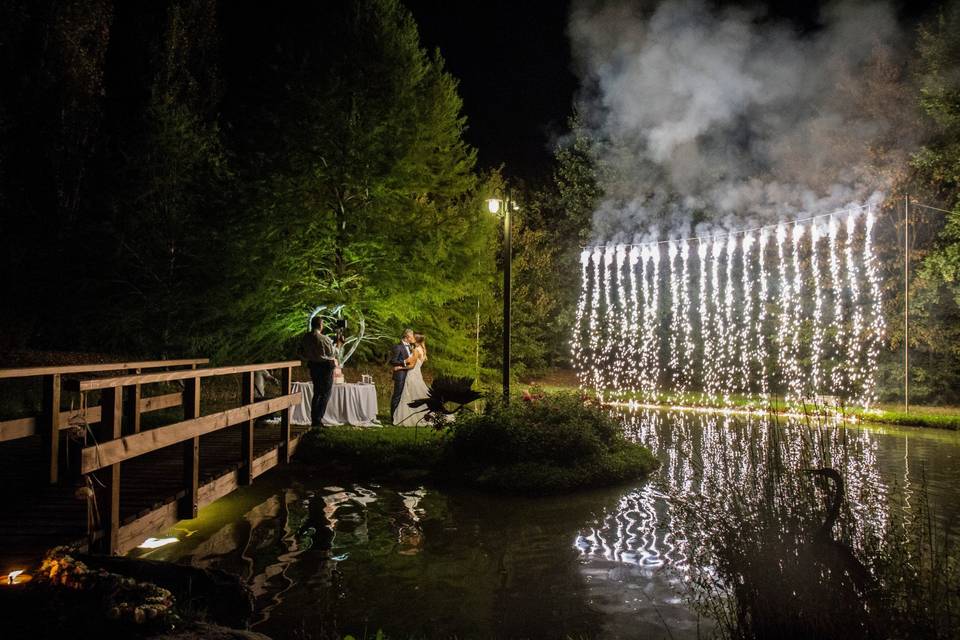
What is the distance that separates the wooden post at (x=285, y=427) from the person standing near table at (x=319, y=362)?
1378 millimetres

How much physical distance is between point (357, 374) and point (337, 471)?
43.7 feet

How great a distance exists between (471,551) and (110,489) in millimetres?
3019

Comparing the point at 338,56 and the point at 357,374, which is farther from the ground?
the point at 338,56

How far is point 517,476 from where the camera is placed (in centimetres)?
891

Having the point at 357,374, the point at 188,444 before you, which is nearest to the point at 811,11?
the point at 357,374

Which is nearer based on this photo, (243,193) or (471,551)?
(471,551)

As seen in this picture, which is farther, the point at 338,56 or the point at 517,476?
the point at 338,56

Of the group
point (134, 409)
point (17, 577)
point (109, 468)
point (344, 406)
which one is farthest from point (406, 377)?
point (17, 577)

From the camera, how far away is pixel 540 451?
9.60 metres

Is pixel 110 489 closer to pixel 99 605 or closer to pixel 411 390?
pixel 99 605

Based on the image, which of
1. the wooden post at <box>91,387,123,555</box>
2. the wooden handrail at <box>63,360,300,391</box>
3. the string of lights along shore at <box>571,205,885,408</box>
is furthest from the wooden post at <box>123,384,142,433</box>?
the string of lights along shore at <box>571,205,885,408</box>

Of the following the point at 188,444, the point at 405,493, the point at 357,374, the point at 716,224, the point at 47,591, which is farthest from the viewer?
the point at 716,224

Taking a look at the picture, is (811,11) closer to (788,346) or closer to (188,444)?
(788,346)

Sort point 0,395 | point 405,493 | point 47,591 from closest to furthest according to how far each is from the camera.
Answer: point 47,591 < point 405,493 < point 0,395
